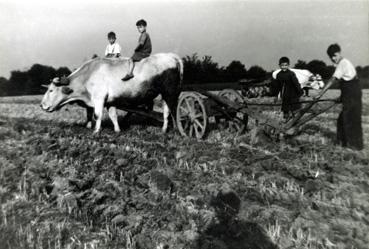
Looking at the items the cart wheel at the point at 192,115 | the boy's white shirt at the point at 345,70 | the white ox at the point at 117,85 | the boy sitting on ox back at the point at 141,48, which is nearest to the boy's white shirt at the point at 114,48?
the white ox at the point at 117,85

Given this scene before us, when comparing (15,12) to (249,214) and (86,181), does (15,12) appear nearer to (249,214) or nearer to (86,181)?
(86,181)

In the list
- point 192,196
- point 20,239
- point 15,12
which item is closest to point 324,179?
point 192,196

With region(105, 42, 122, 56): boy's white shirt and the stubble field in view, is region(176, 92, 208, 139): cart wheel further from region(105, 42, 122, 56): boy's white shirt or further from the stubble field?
region(105, 42, 122, 56): boy's white shirt

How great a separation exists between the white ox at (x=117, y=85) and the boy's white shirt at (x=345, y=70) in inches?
129

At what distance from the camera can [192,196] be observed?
4754mm

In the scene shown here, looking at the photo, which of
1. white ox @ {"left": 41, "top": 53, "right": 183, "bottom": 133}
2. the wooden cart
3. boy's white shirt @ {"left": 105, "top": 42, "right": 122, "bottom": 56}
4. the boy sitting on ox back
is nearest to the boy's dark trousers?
the wooden cart

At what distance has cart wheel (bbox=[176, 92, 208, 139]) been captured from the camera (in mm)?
7395

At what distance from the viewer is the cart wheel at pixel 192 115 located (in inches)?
291

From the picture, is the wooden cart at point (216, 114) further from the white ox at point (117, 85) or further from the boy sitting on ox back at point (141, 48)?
the boy sitting on ox back at point (141, 48)

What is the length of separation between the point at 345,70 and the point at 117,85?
4.39 metres

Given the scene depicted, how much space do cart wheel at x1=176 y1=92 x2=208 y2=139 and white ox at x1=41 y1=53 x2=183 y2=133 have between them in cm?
70

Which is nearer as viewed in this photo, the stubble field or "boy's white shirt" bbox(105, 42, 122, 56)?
the stubble field

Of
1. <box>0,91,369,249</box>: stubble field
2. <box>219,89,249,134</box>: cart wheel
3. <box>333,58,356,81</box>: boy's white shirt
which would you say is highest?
<box>333,58,356,81</box>: boy's white shirt

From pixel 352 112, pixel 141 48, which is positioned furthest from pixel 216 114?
pixel 352 112
